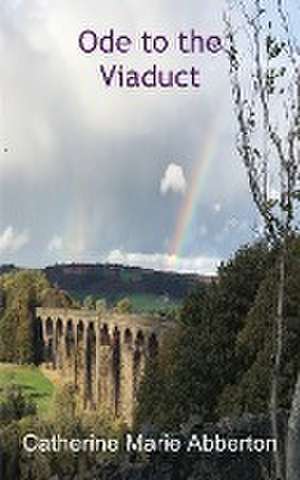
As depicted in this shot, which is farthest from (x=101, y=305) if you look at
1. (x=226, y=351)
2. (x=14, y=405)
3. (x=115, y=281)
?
(x=226, y=351)

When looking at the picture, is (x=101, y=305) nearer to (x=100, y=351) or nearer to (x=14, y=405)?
(x=100, y=351)

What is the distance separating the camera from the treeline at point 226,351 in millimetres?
8000

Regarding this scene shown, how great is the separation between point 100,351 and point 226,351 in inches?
119

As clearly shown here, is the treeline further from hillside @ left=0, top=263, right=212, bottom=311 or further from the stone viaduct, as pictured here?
hillside @ left=0, top=263, right=212, bottom=311

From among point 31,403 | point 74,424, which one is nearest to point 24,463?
point 74,424

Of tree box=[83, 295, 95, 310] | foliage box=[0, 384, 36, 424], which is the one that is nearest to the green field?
foliage box=[0, 384, 36, 424]

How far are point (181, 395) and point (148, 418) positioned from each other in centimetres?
181

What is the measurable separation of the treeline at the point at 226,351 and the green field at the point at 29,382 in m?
0.61

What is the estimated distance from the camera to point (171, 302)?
7.51 m

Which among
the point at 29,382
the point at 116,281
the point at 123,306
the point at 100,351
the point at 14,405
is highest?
the point at 116,281

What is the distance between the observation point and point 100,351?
286 inches

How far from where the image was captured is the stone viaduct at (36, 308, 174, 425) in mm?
7129

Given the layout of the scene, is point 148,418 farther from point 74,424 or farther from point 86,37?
point 86,37

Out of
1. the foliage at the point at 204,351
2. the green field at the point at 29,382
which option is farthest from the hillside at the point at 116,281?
the foliage at the point at 204,351
